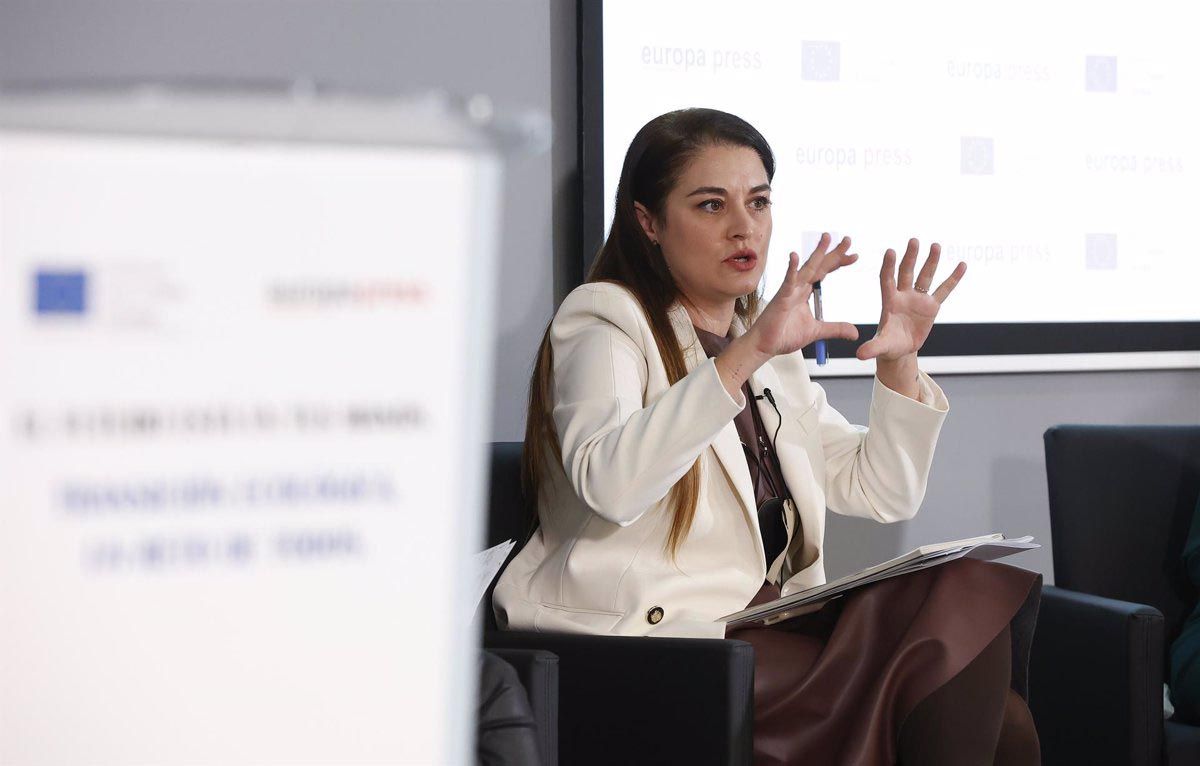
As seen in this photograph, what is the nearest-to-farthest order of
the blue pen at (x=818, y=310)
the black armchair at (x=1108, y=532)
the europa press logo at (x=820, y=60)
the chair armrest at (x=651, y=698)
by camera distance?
the chair armrest at (x=651, y=698) → the blue pen at (x=818, y=310) → the black armchair at (x=1108, y=532) → the europa press logo at (x=820, y=60)

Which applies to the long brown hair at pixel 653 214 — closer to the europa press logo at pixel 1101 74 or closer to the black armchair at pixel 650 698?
the black armchair at pixel 650 698

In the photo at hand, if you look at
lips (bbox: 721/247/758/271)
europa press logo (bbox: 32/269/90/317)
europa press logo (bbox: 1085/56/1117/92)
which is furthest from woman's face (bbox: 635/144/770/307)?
europa press logo (bbox: 32/269/90/317)

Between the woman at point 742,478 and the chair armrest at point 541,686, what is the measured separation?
32 cm

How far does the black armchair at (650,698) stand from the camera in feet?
4.27

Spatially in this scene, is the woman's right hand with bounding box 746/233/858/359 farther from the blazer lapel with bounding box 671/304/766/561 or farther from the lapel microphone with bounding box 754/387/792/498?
the lapel microphone with bounding box 754/387/792/498

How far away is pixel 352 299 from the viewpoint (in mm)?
495

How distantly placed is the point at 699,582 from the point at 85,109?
1.23m

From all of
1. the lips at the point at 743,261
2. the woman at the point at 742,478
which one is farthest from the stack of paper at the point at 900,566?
the lips at the point at 743,261

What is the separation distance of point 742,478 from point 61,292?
126cm

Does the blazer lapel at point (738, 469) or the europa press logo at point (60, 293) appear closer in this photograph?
the europa press logo at point (60, 293)

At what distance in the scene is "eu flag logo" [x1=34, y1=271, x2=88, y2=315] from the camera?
459 mm

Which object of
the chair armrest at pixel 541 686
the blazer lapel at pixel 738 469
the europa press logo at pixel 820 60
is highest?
the europa press logo at pixel 820 60

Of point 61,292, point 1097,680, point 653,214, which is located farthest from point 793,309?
point 61,292

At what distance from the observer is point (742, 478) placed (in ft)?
5.37
